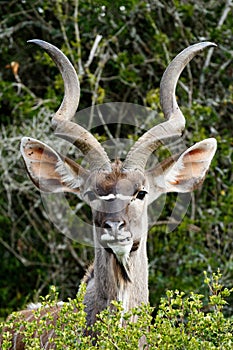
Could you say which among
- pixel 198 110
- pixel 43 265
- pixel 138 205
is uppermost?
pixel 138 205

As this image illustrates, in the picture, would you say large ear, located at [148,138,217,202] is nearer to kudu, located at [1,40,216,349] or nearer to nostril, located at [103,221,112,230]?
kudu, located at [1,40,216,349]

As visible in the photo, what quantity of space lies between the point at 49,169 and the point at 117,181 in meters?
0.60

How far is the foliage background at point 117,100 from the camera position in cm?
812

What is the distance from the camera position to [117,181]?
15.5 feet

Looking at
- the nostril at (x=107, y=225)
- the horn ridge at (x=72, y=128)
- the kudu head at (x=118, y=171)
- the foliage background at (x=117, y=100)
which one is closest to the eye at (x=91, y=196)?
the kudu head at (x=118, y=171)

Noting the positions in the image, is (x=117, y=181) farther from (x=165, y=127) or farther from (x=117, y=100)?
(x=117, y=100)

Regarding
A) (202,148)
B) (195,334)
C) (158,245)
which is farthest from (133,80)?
(195,334)

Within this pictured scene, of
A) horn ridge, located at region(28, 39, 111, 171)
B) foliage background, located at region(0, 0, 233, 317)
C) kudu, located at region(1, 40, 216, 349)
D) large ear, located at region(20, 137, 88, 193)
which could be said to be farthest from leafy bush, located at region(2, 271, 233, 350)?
foliage background, located at region(0, 0, 233, 317)

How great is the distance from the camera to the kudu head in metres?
4.63

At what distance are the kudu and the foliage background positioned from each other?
272 cm

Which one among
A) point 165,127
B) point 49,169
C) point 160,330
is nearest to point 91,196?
point 49,169

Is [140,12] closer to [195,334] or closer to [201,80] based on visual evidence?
[201,80]

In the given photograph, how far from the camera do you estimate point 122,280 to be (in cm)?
470

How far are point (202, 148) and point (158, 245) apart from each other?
10.4 feet
